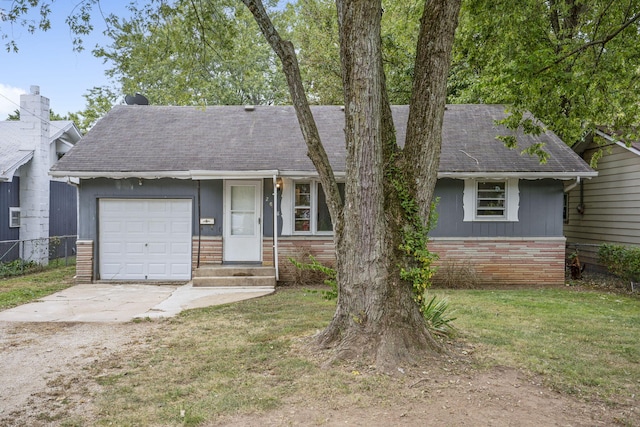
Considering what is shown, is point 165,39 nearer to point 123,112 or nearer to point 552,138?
point 123,112

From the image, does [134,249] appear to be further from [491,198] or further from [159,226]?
[491,198]

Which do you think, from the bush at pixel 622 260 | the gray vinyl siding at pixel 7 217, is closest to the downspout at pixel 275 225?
the gray vinyl siding at pixel 7 217

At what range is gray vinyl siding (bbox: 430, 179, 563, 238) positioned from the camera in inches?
454

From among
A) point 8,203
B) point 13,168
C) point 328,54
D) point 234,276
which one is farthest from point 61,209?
point 328,54

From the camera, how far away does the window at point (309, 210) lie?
11.5m

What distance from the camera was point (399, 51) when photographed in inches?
659

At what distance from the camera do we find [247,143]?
12.3m

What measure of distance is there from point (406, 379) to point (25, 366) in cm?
418

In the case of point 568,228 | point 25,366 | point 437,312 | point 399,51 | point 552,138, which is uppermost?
point 399,51

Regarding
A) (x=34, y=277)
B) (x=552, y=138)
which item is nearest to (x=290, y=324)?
(x=34, y=277)

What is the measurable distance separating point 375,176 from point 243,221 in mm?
7228

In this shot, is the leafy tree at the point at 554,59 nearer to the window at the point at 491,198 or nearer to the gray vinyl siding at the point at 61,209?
the window at the point at 491,198

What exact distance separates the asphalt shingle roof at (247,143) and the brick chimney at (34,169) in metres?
2.85

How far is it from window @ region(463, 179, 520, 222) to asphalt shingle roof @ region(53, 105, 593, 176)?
20.0 inches
